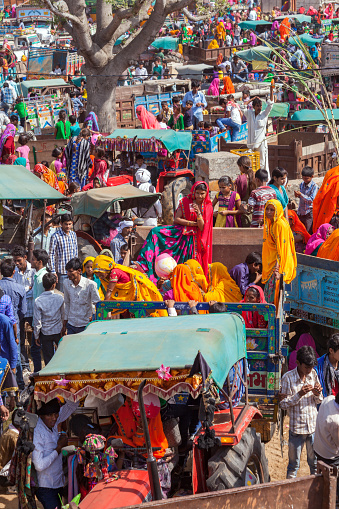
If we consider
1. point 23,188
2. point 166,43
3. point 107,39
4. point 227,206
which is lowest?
point 227,206

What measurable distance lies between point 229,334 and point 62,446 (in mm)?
1497

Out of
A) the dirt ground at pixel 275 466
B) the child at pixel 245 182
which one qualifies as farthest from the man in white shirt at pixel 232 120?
the dirt ground at pixel 275 466

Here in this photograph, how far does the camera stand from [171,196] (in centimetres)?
1367

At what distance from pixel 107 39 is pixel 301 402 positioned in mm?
15220

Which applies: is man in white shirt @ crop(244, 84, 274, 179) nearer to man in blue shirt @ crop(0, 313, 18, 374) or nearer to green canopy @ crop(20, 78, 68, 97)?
man in blue shirt @ crop(0, 313, 18, 374)

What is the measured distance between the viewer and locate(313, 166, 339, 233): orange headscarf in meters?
9.70

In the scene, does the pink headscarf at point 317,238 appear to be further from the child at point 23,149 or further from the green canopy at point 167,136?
the child at point 23,149

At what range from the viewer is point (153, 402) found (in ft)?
16.6

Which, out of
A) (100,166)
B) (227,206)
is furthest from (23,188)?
(100,166)

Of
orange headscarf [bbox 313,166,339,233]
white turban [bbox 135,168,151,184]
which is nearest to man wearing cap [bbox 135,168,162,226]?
white turban [bbox 135,168,151,184]

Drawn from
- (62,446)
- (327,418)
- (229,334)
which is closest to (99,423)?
(62,446)

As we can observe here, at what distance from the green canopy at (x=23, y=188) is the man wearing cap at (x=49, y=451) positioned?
5.31 metres

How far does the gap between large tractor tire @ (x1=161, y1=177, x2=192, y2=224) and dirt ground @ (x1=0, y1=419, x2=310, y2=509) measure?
622 centimetres

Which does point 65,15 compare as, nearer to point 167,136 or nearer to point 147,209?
point 167,136
